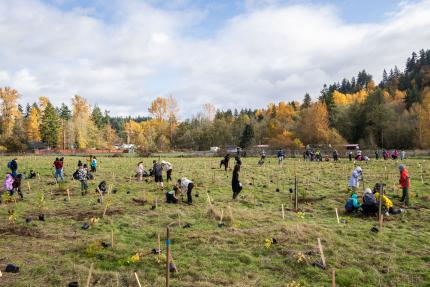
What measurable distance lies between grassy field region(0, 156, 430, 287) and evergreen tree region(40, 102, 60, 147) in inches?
2471

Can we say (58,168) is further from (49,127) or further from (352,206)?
(49,127)

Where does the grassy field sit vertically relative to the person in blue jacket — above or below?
below

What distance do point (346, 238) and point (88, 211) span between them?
10.8 m

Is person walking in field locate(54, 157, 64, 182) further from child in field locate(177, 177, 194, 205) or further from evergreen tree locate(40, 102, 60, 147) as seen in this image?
evergreen tree locate(40, 102, 60, 147)

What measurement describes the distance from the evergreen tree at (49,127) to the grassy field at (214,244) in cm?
6277

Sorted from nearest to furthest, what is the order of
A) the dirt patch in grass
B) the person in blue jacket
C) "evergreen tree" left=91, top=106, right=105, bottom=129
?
the dirt patch in grass → the person in blue jacket → "evergreen tree" left=91, top=106, right=105, bottom=129

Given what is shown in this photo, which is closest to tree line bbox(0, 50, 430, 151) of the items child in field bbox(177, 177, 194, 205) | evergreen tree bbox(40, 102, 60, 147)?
evergreen tree bbox(40, 102, 60, 147)

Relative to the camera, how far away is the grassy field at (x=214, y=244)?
8.66m

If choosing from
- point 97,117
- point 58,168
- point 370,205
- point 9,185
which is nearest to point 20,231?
point 9,185

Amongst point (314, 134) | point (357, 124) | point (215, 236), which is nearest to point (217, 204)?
point (215, 236)

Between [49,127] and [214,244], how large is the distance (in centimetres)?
7384

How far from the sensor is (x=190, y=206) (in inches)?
640

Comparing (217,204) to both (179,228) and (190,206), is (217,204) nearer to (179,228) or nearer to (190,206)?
(190,206)

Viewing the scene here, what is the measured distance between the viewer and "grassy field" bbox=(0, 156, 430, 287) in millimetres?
8656
